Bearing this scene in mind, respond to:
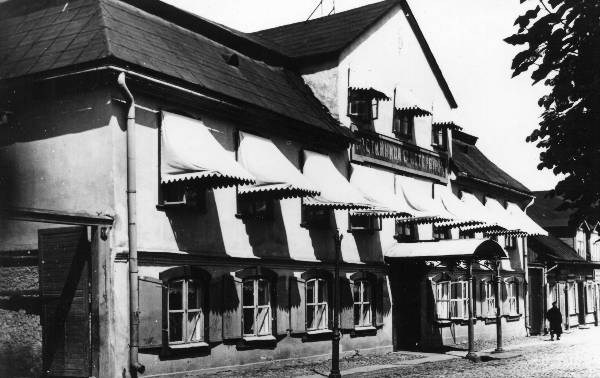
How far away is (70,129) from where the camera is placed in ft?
48.3

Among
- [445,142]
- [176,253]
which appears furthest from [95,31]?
[445,142]

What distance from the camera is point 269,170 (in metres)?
17.8

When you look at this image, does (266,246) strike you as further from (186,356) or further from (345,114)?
(345,114)

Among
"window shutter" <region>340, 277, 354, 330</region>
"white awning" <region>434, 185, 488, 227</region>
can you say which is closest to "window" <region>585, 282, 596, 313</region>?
"white awning" <region>434, 185, 488, 227</region>

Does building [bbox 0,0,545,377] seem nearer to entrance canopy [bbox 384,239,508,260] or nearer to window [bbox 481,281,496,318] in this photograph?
entrance canopy [bbox 384,239,508,260]

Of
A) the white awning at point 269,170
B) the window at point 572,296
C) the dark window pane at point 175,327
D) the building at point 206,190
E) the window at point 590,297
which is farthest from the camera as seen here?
the window at point 590,297

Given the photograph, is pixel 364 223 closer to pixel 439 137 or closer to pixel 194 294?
pixel 439 137

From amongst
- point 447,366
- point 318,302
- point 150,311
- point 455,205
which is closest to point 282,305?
point 318,302

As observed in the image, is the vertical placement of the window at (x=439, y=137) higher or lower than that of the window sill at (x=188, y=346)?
higher

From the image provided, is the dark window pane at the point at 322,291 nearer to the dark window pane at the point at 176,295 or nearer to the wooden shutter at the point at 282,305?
the wooden shutter at the point at 282,305

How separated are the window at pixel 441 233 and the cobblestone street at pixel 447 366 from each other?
191 inches

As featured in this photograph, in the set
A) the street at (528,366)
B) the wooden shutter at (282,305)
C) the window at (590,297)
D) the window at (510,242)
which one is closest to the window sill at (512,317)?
the window at (510,242)

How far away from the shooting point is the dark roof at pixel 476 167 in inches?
1188

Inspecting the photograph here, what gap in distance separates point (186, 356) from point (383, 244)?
31.8 ft
